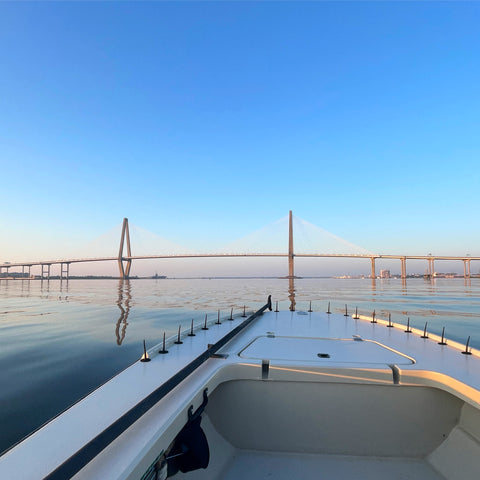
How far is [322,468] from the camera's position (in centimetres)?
253

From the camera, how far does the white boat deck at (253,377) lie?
4.76 ft

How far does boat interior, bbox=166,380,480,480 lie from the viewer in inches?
99.6

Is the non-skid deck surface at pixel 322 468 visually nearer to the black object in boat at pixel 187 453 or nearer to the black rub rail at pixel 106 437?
the black object in boat at pixel 187 453

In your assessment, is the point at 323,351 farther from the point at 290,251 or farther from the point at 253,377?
the point at 290,251

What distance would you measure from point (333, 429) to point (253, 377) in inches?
36.6

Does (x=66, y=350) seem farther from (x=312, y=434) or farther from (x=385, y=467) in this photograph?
(x=385, y=467)

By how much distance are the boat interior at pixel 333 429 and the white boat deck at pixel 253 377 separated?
0.06 ft

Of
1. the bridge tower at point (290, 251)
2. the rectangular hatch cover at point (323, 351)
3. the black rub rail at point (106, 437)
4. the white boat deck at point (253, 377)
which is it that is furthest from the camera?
the bridge tower at point (290, 251)

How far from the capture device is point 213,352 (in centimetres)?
296

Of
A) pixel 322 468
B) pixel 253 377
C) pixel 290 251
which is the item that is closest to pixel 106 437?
pixel 253 377

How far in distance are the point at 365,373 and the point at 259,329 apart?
237 centimetres

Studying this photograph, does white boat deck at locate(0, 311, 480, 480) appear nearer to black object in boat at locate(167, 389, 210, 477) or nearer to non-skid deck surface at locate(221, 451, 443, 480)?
non-skid deck surface at locate(221, 451, 443, 480)

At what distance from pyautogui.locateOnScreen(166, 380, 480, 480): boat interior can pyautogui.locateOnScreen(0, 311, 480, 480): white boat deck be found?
20 mm

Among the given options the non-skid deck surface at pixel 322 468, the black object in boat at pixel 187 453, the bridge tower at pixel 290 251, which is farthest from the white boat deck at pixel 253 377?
the bridge tower at pixel 290 251
